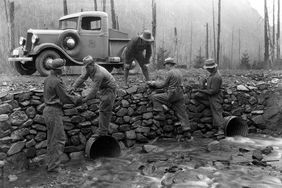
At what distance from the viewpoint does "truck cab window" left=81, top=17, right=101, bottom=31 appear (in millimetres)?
11008

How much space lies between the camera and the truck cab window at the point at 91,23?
11.0 m

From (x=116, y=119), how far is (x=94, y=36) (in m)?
3.80

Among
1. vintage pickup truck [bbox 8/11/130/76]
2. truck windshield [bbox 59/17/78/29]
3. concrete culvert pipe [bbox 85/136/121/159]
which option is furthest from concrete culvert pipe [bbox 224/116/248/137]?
truck windshield [bbox 59/17/78/29]

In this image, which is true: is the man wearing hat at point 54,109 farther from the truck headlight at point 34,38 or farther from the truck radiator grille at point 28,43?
the truck radiator grille at point 28,43

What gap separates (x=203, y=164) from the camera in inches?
274

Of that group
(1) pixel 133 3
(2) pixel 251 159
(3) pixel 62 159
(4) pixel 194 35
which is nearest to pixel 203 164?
(2) pixel 251 159

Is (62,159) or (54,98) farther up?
(54,98)

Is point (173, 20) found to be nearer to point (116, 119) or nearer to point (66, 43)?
point (66, 43)

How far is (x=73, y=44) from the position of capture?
34.6 ft

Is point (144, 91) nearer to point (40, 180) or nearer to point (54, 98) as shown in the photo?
point (54, 98)

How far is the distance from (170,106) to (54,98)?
11.4ft

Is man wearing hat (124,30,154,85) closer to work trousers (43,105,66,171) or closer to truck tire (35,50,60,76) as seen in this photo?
truck tire (35,50,60,76)

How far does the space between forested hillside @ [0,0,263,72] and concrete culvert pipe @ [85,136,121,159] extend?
656 inches

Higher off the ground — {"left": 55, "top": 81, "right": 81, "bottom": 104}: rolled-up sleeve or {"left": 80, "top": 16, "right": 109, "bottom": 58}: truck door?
{"left": 80, "top": 16, "right": 109, "bottom": 58}: truck door
